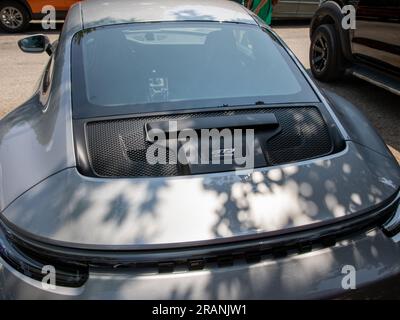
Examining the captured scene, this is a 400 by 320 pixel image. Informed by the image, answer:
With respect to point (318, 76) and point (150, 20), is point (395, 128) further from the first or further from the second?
point (150, 20)

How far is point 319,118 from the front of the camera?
7.26 ft

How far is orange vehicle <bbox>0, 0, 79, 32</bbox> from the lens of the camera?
936cm

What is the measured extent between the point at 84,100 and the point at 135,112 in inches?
11.3

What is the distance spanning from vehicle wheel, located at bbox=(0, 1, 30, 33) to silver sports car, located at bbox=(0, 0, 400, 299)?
7887 mm

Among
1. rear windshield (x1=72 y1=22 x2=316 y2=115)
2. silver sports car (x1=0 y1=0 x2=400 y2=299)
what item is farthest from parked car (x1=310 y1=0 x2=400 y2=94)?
silver sports car (x1=0 y1=0 x2=400 y2=299)

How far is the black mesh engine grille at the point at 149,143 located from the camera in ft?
6.07

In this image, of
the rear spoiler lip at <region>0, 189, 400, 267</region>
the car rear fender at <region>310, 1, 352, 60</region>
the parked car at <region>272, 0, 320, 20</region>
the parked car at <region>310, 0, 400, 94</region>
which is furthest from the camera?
the parked car at <region>272, 0, 320, 20</region>

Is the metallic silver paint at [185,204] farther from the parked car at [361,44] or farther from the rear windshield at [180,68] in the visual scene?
the parked car at [361,44]

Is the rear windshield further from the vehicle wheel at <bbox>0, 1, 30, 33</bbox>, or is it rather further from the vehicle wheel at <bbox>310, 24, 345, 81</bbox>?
the vehicle wheel at <bbox>0, 1, 30, 33</bbox>

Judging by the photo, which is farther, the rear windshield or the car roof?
the car roof

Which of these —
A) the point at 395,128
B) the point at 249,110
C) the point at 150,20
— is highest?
the point at 150,20

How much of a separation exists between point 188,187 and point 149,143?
1.07 feet

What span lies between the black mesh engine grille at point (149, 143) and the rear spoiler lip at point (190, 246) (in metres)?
0.35

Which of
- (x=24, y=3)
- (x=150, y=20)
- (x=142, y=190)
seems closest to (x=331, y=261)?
(x=142, y=190)
